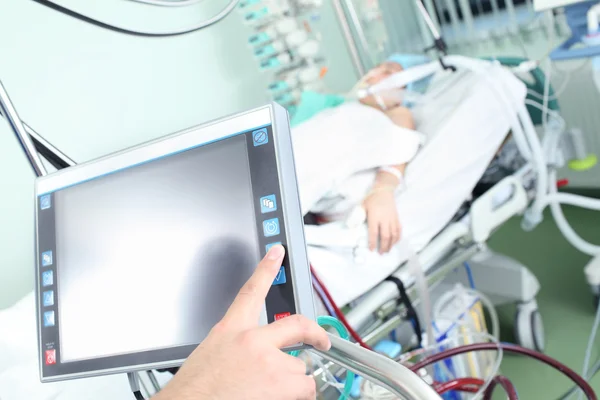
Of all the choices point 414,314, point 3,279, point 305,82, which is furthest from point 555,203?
point 3,279

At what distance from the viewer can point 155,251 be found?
2.21 ft

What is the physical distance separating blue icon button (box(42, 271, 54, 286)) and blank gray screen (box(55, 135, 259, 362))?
0.5 inches

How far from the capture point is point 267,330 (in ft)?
1.64

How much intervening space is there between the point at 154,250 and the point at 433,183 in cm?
91

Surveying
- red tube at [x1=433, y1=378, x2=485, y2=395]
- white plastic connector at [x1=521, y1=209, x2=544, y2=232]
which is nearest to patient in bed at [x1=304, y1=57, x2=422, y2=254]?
red tube at [x1=433, y1=378, x2=485, y2=395]

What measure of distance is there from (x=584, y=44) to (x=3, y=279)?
1654mm

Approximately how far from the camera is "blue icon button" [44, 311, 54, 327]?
74 centimetres

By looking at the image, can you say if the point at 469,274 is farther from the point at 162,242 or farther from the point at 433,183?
the point at 162,242

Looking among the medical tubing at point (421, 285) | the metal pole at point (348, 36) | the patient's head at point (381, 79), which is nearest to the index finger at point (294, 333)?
the medical tubing at point (421, 285)

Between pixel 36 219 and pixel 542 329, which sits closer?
pixel 36 219

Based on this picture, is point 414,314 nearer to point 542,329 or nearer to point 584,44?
point 542,329

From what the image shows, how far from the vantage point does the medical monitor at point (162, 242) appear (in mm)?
597

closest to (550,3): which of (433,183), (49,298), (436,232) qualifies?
(433,183)

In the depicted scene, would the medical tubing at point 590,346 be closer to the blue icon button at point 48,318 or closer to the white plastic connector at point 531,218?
the white plastic connector at point 531,218
